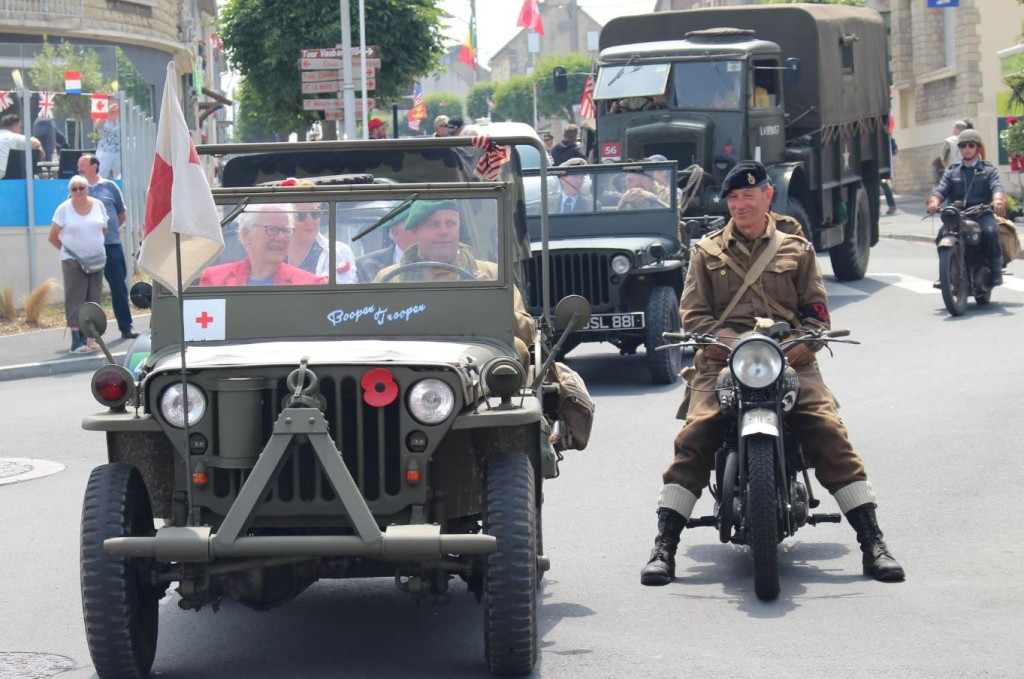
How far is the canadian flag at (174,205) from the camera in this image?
19.1 feet

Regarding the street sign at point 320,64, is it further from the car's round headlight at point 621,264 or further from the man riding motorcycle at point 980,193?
the car's round headlight at point 621,264

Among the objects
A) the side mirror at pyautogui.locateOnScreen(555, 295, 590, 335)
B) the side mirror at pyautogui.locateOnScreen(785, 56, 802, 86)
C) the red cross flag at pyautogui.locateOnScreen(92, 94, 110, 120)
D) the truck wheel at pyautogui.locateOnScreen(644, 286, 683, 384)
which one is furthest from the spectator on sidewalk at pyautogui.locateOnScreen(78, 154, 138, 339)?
the side mirror at pyautogui.locateOnScreen(555, 295, 590, 335)

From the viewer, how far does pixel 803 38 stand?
1981cm

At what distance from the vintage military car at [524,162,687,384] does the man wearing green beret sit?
618cm

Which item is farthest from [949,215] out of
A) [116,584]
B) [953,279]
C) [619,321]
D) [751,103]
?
[116,584]

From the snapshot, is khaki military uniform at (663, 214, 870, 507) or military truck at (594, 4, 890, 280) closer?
khaki military uniform at (663, 214, 870, 507)

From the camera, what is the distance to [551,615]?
21.9ft

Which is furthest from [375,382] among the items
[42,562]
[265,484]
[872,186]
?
[872,186]

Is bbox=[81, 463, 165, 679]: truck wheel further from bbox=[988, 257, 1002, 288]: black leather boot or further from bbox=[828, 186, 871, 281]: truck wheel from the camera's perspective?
bbox=[828, 186, 871, 281]: truck wheel

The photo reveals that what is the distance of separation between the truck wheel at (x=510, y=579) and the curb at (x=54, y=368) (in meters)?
10.7

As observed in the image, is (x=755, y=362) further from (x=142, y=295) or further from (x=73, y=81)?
(x=73, y=81)

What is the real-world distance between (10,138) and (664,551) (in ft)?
51.9

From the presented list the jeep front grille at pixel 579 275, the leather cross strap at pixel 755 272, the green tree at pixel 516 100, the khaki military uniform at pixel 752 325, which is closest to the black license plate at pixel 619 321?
the jeep front grille at pixel 579 275

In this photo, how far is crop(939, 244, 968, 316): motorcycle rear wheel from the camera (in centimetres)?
1628
